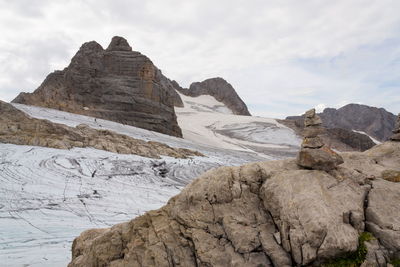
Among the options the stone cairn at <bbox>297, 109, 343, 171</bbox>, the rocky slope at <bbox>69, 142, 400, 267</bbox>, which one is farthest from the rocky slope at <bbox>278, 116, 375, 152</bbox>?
the rocky slope at <bbox>69, 142, 400, 267</bbox>

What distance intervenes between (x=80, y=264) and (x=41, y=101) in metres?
39.3

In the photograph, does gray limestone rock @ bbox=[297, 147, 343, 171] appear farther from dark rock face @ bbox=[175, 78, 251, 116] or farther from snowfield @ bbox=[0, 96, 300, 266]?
dark rock face @ bbox=[175, 78, 251, 116]

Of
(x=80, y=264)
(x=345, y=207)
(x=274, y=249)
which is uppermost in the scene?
(x=345, y=207)

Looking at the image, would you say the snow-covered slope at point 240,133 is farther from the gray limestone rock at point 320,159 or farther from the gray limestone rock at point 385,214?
the gray limestone rock at point 385,214

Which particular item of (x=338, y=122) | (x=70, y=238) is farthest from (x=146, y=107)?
(x=338, y=122)

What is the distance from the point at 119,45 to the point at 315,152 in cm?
4884

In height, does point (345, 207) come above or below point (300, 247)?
above

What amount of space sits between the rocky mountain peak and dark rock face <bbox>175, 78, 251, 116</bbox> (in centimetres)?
6108

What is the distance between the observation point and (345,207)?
5.78 meters

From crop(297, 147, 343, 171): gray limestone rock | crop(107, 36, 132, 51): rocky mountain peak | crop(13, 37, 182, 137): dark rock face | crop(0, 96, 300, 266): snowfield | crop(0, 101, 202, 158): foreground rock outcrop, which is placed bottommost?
crop(0, 96, 300, 266): snowfield

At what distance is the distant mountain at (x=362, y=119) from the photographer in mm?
110812

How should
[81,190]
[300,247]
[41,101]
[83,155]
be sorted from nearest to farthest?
[300,247] < [81,190] < [83,155] < [41,101]

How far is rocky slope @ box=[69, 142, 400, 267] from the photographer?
5371 millimetres

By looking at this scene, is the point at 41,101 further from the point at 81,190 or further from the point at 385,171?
the point at 385,171
